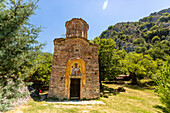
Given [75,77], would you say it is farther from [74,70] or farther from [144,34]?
[144,34]

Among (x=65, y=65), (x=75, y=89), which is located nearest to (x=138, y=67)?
(x=75, y=89)

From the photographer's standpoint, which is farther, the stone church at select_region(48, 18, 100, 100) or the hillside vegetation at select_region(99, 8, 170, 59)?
the hillside vegetation at select_region(99, 8, 170, 59)

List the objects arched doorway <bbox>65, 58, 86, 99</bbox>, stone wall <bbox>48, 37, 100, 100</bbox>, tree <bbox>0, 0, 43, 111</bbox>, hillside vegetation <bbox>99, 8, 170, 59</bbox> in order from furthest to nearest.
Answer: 1. hillside vegetation <bbox>99, 8, 170, 59</bbox>
2. arched doorway <bbox>65, 58, 86, 99</bbox>
3. stone wall <bbox>48, 37, 100, 100</bbox>
4. tree <bbox>0, 0, 43, 111</bbox>

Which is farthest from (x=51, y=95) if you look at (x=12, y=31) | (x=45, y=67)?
(x=12, y=31)

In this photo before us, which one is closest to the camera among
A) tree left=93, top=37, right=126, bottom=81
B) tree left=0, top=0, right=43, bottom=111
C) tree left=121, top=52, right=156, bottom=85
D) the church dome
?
tree left=0, top=0, right=43, bottom=111

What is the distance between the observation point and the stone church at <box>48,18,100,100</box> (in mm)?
8617

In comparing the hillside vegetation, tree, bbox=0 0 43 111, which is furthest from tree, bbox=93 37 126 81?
the hillside vegetation

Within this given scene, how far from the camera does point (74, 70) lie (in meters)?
9.27

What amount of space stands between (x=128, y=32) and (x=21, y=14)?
310 feet

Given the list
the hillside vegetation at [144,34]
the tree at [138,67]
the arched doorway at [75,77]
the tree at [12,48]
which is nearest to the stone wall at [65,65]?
the arched doorway at [75,77]

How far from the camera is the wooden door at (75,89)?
901 cm

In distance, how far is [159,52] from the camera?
3588cm

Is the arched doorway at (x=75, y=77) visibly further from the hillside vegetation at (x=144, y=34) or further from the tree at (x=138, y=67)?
the hillside vegetation at (x=144, y=34)

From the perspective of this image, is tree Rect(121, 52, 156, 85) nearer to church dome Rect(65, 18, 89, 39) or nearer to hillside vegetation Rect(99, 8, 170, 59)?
church dome Rect(65, 18, 89, 39)
